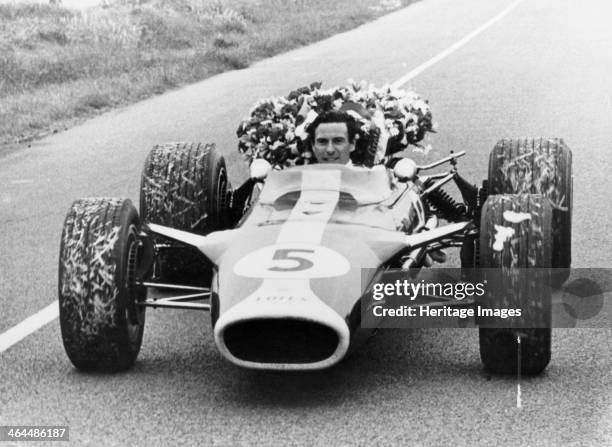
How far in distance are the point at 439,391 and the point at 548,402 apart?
554 millimetres

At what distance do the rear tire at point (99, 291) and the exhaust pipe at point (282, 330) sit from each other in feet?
2.47

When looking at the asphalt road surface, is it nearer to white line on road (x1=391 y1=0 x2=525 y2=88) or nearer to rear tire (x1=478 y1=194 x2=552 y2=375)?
rear tire (x1=478 y1=194 x2=552 y2=375)

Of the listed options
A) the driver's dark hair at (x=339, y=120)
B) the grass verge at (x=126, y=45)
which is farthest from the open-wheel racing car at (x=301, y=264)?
the grass verge at (x=126, y=45)

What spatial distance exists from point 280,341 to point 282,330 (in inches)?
3.4

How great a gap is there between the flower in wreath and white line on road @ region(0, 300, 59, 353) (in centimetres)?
187

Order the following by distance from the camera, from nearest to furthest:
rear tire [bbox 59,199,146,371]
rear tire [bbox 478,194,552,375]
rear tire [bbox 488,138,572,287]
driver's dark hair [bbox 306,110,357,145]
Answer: rear tire [bbox 478,194,552,375]
rear tire [bbox 59,199,146,371]
driver's dark hair [bbox 306,110,357,145]
rear tire [bbox 488,138,572,287]

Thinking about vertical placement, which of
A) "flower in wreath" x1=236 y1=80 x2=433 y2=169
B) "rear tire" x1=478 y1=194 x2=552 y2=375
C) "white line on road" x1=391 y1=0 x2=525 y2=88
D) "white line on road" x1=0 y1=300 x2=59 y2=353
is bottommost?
"white line on road" x1=391 y1=0 x2=525 y2=88

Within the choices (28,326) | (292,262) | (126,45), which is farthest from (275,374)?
(126,45)

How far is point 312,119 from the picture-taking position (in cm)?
942

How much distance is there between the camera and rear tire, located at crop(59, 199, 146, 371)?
7.23m

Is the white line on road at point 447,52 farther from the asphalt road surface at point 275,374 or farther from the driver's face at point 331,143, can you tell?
the driver's face at point 331,143

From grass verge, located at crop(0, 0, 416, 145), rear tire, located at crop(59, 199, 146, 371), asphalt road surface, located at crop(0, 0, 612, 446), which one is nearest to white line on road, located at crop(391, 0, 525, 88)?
asphalt road surface, located at crop(0, 0, 612, 446)

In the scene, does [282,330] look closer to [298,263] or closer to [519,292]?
[298,263]

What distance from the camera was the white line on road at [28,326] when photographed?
8.26 metres
